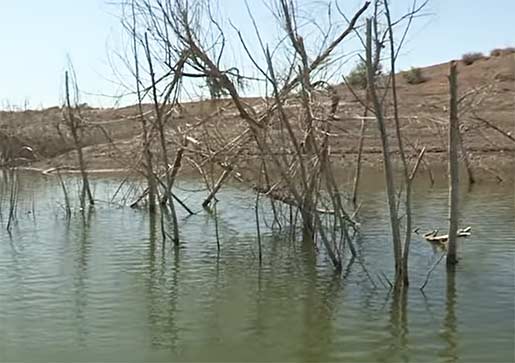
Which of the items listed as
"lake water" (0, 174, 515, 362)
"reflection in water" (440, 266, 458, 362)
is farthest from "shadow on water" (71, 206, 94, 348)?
"reflection in water" (440, 266, 458, 362)

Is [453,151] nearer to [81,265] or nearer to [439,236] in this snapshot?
[439,236]

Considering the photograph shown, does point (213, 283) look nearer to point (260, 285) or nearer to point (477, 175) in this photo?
point (260, 285)

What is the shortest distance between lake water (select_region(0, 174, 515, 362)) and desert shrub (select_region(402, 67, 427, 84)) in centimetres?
3588

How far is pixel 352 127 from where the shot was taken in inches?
1208

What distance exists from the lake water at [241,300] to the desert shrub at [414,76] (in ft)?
118

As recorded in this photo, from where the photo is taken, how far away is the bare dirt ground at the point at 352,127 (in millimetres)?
16672

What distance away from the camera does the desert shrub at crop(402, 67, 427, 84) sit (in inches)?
2098

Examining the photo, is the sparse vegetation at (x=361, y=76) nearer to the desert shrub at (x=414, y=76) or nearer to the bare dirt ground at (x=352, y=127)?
the bare dirt ground at (x=352, y=127)

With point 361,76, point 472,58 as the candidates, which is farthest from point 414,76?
point 361,76

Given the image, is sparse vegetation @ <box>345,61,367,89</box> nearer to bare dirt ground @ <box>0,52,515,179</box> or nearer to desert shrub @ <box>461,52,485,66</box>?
bare dirt ground @ <box>0,52,515,179</box>

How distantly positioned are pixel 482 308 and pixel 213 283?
396cm

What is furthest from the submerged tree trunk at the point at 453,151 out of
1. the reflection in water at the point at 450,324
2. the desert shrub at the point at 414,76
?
the desert shrub at the point at 414,76

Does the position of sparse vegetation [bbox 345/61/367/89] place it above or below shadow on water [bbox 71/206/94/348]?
above

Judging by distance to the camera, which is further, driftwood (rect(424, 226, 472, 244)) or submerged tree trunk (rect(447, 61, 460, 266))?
driftwood (rect(424, 226, 472, 244))
